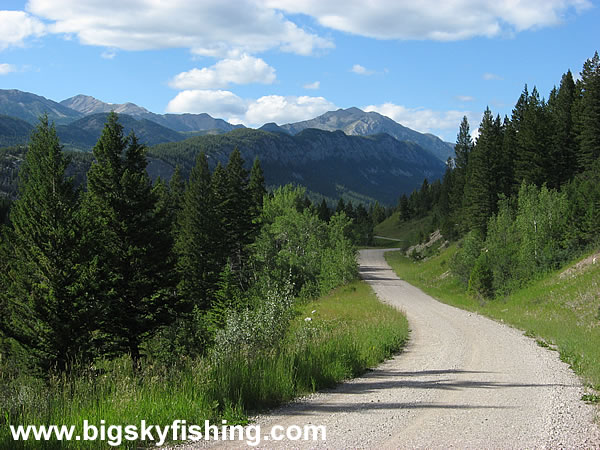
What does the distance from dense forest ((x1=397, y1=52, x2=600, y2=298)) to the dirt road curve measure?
22.1 meters

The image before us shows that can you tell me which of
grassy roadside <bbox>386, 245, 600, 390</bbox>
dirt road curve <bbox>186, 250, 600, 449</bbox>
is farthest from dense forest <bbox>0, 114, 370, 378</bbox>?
grassy roadside <bbox>386, 245, 600, 390</bbox>

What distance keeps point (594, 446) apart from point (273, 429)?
14.5 ft

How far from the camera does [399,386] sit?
1045 centimetres

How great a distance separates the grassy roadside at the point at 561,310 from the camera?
47.2ft

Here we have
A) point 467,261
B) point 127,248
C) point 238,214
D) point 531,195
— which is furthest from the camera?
point 238,214

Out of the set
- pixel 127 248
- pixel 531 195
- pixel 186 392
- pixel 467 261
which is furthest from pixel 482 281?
pixel 186 392

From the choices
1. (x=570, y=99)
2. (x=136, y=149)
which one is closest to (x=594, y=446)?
(x=136, y=149)

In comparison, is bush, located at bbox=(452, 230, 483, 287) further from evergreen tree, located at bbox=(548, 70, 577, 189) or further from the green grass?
the green grass

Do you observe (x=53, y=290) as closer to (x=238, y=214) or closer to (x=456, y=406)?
(x=456, y=406)

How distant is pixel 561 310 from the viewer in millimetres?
25984

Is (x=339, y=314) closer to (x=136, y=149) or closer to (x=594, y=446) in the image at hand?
(x=136, y=149)

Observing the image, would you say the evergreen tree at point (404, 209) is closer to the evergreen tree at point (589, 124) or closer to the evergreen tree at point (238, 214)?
the evergreen tree at point (589, 124)

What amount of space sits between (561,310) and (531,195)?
15.0 meters

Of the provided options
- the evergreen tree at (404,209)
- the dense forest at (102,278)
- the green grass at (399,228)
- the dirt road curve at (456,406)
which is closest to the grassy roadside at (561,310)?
the dirt road curve at (456,406)
